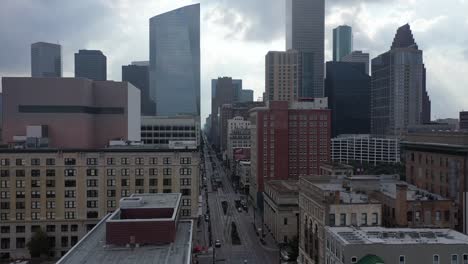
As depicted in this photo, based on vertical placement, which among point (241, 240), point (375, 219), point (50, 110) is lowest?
point (241, 240)

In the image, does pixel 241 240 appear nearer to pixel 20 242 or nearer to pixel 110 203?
pixel 110 203

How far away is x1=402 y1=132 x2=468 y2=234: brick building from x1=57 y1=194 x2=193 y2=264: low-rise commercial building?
40828 millimetres

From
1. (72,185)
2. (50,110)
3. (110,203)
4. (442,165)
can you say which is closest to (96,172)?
(72,185)

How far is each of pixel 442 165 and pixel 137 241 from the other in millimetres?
49865

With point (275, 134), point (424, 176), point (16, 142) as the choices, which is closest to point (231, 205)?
point (275, 134)

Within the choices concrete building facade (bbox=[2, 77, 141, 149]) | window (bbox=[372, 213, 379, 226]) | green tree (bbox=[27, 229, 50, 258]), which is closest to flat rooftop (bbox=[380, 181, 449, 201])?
window (bbox=[372, 213, 379, 226])

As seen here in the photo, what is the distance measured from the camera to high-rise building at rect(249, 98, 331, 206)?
169125mm

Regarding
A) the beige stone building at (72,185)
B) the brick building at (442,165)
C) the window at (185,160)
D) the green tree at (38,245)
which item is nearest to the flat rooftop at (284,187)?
the beige stone building at (72,185)

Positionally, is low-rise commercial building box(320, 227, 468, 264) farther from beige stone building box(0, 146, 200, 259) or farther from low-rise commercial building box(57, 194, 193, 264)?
beige stone building box(0, 146, 200, 259)

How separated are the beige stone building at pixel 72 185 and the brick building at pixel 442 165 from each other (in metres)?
41.3

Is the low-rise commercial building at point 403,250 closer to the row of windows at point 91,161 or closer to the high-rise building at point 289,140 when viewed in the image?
the row of windows at point 91,161

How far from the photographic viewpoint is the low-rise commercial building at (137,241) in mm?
58406

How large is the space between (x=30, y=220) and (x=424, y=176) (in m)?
74.1

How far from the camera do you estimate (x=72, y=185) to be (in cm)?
10288
